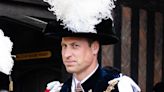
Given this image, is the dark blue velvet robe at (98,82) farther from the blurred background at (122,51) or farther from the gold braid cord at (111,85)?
the blurred background at (122,51)

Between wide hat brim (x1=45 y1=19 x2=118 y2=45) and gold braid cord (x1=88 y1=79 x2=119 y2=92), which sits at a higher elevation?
wide hat brim (x1=45 y1=19 x2=118 y2=45)

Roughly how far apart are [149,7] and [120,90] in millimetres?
4147

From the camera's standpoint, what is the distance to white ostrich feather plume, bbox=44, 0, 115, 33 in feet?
14.1

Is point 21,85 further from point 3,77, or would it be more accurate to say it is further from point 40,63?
point 3,77

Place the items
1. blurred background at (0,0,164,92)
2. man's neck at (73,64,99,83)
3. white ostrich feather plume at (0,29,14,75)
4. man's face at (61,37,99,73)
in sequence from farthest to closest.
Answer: blurred background at (0,0,164,92) → man's neck at (73,64,99,83) → man's face at (61,37,99,73) → white ostrich feather plume at (0,29,14,75)

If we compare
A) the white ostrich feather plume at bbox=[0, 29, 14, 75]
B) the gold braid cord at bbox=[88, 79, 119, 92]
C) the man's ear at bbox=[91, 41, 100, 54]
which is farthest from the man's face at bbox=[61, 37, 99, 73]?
the white ostrich feather plume at bbox=[0, 29, 14, 75]

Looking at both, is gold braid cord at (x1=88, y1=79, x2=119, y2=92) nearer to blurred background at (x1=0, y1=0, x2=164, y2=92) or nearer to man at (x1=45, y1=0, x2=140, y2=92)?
man at (x1=45, y1=0, x2=140, y2=92)

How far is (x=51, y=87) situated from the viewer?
4742mm

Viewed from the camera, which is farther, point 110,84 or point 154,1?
point 154,1

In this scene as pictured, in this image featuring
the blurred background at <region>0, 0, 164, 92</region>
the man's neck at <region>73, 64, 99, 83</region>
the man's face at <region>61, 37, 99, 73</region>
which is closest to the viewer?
the man's face at <region>61, 37, 99, 73</region>

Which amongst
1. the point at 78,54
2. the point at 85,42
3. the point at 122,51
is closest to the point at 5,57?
the point at 78,54

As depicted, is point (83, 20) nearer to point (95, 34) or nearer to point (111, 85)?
point (95, 34)

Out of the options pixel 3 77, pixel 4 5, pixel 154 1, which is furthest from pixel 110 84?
pixel 154 1

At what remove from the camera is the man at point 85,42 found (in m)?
4.23
